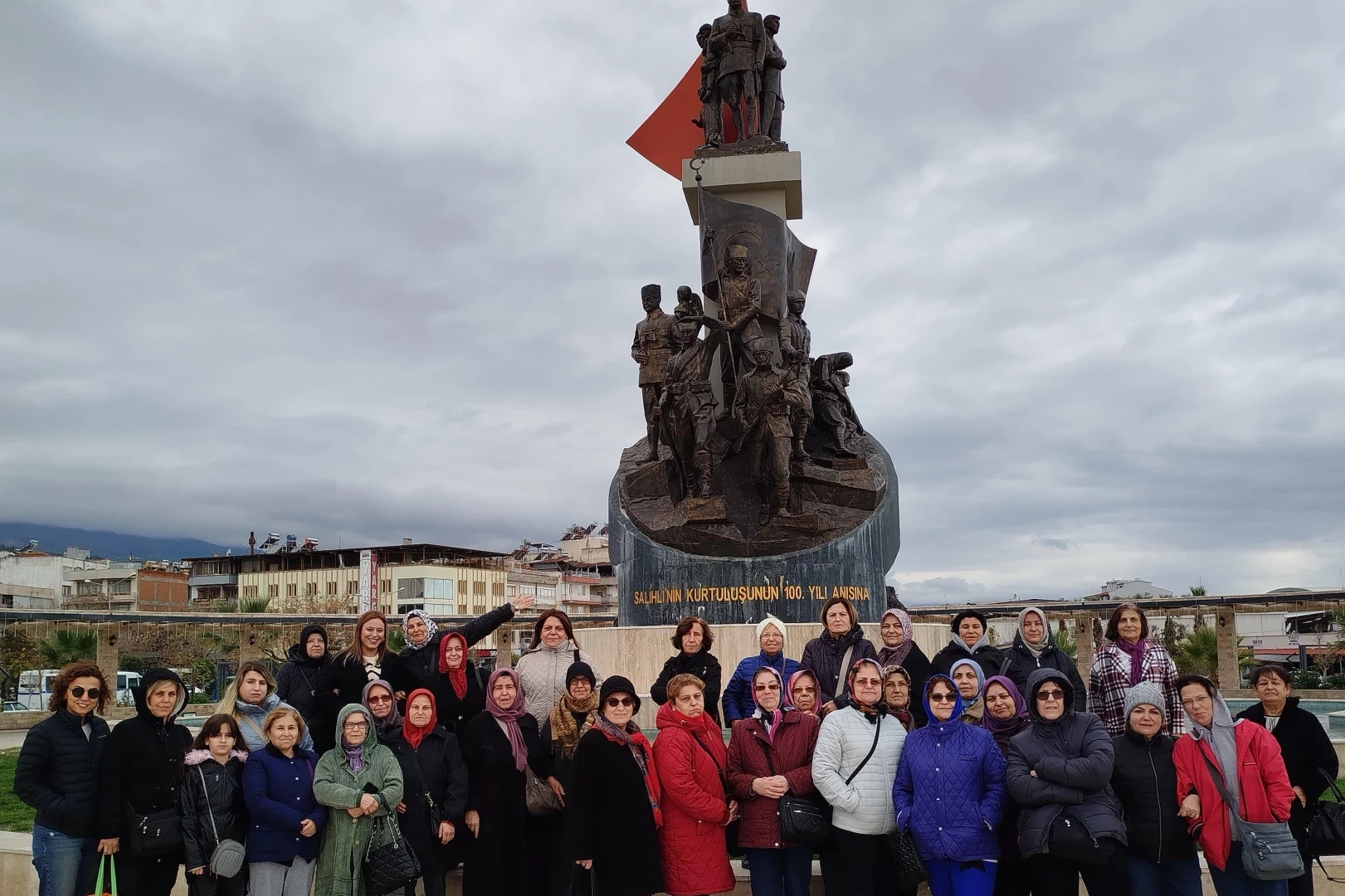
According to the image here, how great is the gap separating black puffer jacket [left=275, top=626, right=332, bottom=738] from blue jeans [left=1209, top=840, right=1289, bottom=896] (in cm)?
441

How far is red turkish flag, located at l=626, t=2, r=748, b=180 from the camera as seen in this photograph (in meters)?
17.5

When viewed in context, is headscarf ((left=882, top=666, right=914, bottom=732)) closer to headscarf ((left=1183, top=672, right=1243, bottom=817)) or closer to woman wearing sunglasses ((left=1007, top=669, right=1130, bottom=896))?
woman wearing sunglasses ((left=1007, top=669, right=1130, bottom=896))

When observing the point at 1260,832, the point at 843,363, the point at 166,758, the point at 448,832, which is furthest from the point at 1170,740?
the point at 843,363

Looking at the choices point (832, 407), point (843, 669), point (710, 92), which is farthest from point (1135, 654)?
point (710, 92)

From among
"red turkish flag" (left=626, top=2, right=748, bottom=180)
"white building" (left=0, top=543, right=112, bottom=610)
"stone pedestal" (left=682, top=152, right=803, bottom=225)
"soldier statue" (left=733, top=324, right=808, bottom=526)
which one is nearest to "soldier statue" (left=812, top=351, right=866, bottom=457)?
"soldier statue" (left=733, top=324, right=808, bottom=526)

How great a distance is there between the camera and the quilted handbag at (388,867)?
4.62 meters

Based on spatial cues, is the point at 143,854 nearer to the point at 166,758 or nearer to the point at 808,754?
the point at 166,758

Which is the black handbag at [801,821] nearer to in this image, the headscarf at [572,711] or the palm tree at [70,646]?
the headscarf at [572,711]

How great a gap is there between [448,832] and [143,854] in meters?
1.34

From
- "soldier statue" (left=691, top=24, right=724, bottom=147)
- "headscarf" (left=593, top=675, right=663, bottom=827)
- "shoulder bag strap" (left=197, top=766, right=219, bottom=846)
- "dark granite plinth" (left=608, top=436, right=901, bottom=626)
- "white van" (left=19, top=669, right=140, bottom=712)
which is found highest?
"soldier statue" (left=691, top=24, right=724, bottom=147)

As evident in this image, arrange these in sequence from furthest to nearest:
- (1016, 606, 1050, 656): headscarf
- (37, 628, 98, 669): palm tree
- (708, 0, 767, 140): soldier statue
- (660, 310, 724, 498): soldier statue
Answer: (37, 628, 98, 669): palm tree
(708, 0, 767, 140): soldier statue
(660, 310, 724, 498): soldier statue
(1016, 606, 1050, 656): headscarf

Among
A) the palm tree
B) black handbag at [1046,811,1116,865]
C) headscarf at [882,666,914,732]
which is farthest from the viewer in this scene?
the palm tree

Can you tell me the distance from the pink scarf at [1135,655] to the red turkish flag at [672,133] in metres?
13.6

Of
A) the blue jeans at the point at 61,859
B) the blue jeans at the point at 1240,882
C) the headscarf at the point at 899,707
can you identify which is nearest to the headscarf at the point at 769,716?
the headscarf at the point at 899,707
